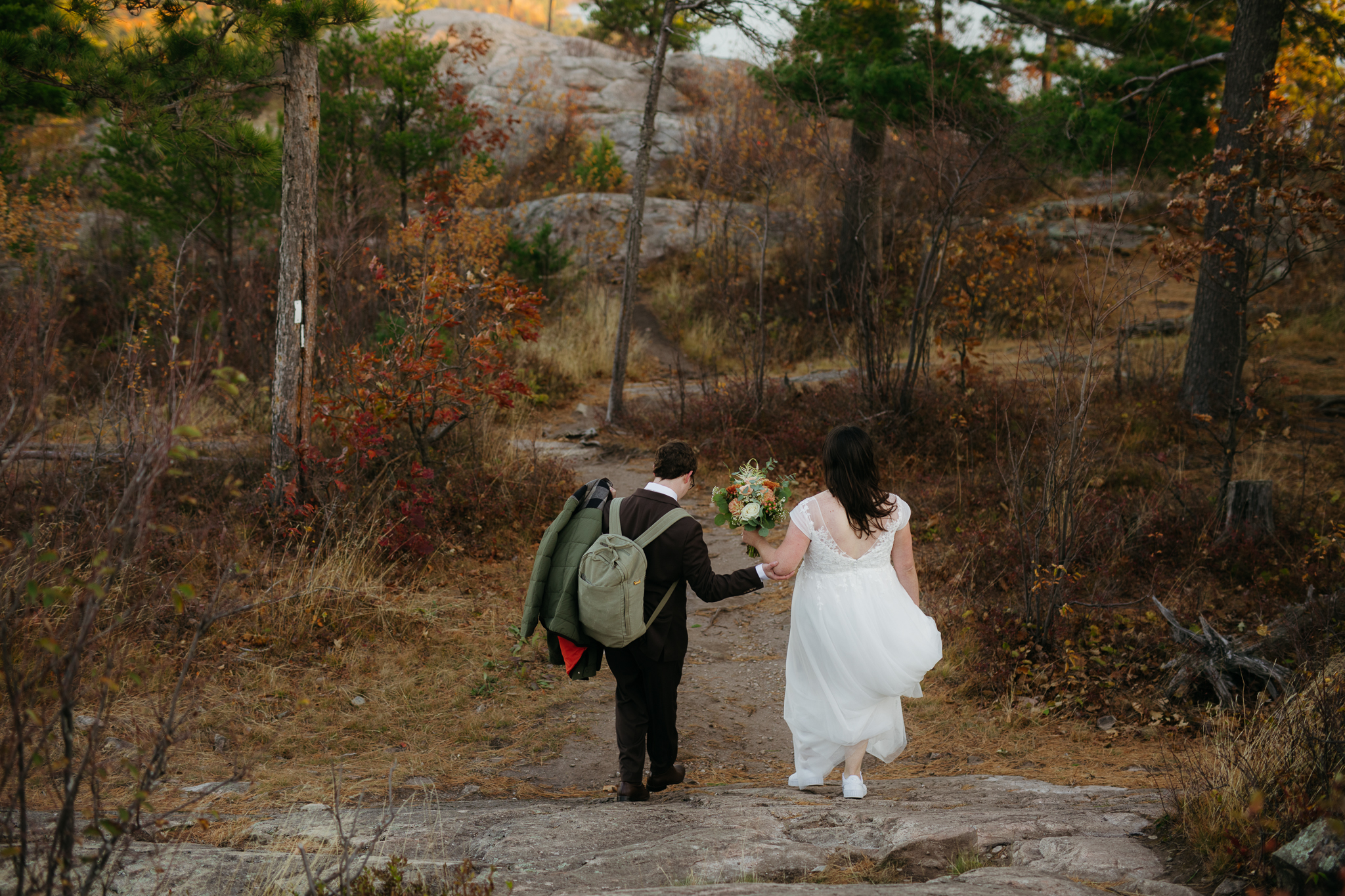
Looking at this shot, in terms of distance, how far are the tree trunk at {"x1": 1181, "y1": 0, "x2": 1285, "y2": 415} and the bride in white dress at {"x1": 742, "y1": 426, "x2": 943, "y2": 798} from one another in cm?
511

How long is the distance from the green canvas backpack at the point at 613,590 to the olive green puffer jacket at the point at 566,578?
0.09 meters

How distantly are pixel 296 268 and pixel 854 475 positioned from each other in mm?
4879

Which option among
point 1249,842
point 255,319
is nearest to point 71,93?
point 255,319

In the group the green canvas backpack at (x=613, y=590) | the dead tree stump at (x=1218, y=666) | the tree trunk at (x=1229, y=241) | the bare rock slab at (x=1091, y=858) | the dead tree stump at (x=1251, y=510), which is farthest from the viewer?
the tree trunk at (x=1229, y=241)

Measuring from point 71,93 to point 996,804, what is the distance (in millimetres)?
6976

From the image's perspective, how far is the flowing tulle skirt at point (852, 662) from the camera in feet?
13.4

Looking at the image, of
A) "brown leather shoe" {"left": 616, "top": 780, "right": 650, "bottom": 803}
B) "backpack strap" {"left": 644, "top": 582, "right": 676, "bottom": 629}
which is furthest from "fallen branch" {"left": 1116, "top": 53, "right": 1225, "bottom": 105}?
"brown leather shoe" {"left": 616, "top": 780, "right": 650, "bottom": 803}

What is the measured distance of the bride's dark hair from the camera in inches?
159

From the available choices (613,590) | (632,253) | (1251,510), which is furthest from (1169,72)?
(613,590)

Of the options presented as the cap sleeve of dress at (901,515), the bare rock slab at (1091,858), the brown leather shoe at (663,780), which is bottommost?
the brown leather shoe at (663,780)

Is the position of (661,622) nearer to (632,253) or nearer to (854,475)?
(854,475)

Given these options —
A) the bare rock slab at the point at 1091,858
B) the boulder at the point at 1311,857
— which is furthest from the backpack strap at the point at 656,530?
the boulder at the point at 1311,857

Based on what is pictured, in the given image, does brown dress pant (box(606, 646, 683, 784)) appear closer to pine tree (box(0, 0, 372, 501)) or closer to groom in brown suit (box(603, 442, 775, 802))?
groom in brown suit (box(603, 442, 775, 802))

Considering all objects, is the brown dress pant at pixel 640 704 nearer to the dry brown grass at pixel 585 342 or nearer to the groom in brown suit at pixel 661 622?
the groom in brown suit at pixel 661 622
